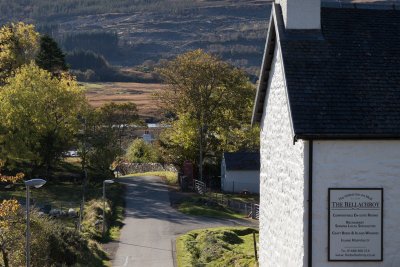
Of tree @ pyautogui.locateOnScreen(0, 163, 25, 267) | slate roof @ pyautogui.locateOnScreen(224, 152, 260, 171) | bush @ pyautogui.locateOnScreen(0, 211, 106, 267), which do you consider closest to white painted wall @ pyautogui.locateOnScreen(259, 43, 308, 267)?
tree @ pyautogui.locateOnScreen(0, 163, 25, 267)

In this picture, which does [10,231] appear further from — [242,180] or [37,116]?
[242,180]

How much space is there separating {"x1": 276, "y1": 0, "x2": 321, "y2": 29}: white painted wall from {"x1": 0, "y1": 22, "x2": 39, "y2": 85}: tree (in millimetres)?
49637

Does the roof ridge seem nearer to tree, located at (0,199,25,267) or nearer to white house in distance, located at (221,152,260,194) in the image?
tree, located at (0,199,25,267)

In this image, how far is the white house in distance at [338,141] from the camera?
1580 cm

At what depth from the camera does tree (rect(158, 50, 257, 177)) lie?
55.1 meters

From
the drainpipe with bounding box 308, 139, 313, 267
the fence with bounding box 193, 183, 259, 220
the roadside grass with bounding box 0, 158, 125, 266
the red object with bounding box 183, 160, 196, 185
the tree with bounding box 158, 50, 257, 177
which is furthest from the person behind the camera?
the red object with bounding box 183, 160, 196, 185

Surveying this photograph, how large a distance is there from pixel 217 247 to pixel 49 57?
128 ft

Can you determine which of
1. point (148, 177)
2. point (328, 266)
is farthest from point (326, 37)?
point (148, 177)

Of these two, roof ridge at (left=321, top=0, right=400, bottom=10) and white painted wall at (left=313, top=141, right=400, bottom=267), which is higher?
roof ridge at (left=321, top=0, right=400, bottom=10)

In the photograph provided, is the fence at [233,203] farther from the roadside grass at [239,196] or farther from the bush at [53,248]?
the bush at [53,248]

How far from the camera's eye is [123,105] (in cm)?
6825

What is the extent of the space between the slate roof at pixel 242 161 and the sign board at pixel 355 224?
128 feet

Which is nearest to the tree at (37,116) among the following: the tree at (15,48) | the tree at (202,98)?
the tree at (202,98)

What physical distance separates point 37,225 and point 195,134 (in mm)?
32316
